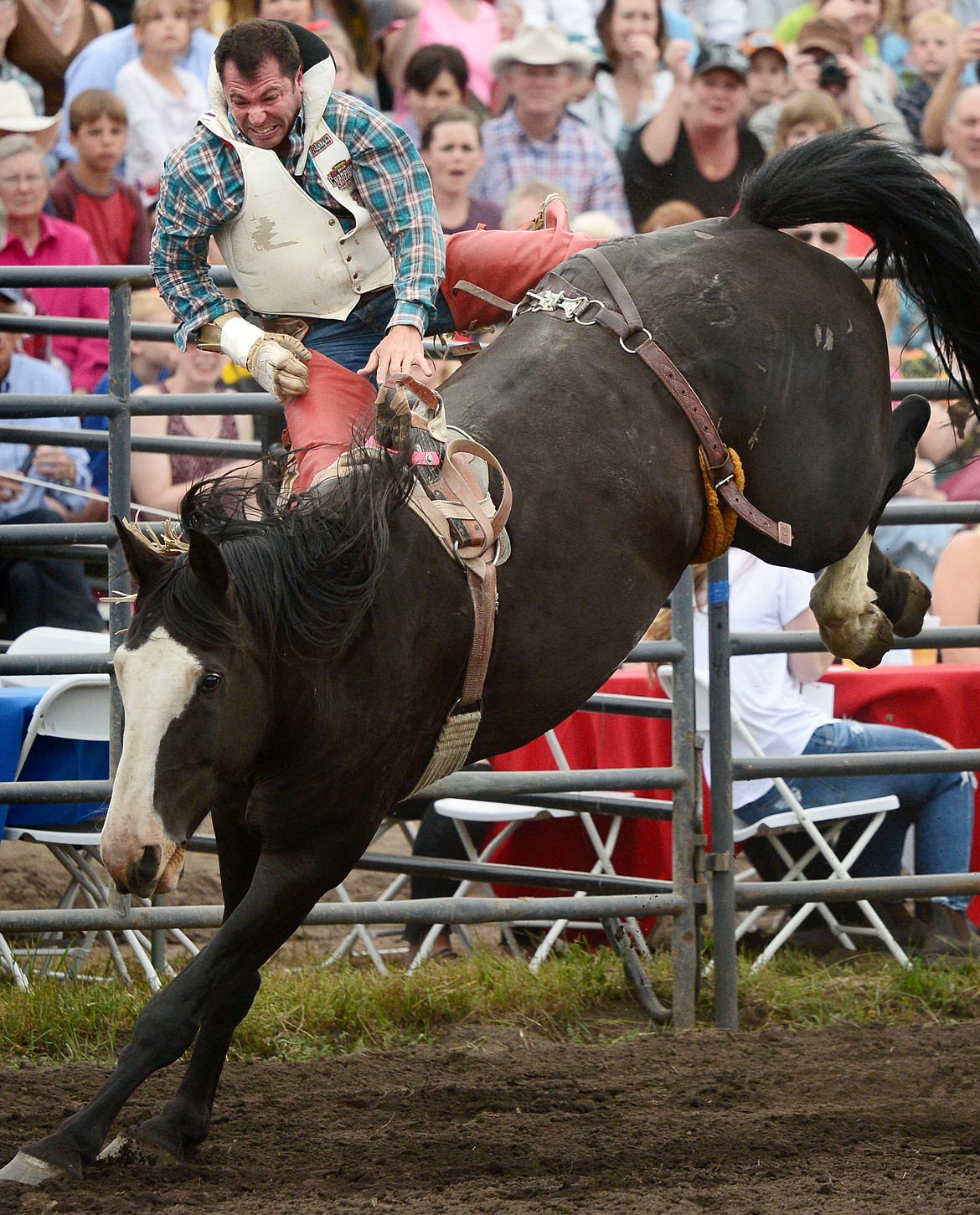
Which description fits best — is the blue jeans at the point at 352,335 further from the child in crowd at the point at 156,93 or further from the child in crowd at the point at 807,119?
the child in crowd at the point at 807,119

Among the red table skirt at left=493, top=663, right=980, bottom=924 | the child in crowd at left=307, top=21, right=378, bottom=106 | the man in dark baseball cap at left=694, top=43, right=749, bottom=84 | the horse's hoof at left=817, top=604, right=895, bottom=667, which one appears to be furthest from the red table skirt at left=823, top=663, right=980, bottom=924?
the man in dark baseball cap at left=694, top=43, right=749, bottom=84

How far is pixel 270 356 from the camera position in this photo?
3645mm

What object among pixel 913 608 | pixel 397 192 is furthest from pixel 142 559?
pixel 913 608

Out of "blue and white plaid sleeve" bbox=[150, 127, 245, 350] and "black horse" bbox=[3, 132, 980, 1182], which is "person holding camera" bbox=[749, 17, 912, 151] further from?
"blue and white plaid sleeve" bbox=[150, 127, 245, 350]

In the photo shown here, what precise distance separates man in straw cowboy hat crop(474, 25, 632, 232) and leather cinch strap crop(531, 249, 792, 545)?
575cm

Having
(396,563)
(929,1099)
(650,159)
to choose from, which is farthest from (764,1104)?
(650,159)

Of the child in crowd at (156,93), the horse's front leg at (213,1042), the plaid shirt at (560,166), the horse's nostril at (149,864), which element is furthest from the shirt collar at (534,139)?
the horse's nostril at (149,864)

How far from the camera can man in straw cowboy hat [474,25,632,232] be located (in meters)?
9.42

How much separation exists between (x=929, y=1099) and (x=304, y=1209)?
1621 mm

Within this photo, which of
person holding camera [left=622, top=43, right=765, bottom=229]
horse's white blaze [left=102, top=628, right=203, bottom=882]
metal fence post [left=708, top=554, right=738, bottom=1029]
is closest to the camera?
horse's white blaze [left=102, top=628, right=203, bottom=882]

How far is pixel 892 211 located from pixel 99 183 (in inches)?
213

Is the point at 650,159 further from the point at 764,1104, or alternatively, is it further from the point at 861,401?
the point at 764,1104

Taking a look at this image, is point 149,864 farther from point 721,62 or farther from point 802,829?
point 721,62

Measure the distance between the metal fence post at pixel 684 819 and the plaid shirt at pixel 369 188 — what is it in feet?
4.64
